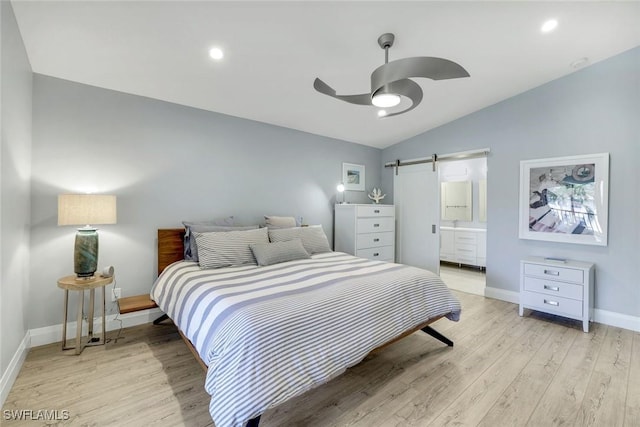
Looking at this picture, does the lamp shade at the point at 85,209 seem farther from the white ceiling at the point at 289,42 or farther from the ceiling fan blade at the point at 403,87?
the ceiling fan blade at the point at 403,87

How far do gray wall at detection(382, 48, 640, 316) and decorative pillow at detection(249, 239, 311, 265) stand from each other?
2.82 meters

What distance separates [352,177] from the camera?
502cm

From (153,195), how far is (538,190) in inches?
179

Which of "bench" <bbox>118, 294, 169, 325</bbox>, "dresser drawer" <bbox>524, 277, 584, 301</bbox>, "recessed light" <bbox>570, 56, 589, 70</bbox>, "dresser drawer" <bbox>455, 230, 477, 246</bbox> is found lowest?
"bench" <bbox>118, 294, 169, 325</bbox>

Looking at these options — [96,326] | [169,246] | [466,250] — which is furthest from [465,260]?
[96,326]

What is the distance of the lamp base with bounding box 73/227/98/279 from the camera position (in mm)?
2414

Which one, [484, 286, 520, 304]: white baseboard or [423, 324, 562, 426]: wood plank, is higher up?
[484, 286, 520, 304]: white baseboard

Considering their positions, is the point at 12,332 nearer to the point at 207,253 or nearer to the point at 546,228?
the point at 207,253

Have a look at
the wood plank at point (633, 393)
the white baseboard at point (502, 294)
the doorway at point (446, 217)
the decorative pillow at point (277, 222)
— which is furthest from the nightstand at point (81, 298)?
the white baseboard at point (502, 294)

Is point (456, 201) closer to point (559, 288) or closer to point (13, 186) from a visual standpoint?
point (559, 288)

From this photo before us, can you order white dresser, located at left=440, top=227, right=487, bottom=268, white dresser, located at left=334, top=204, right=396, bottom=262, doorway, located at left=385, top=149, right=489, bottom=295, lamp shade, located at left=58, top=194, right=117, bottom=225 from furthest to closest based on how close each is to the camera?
white dresser, located at left=440, top=227, right=487, bottom=268 < doorway, located at left=385, top=149, right=489, bottom=295 < white dresser, located at left=334, top=204, right=396, bottom=262 < lamp shade, located at left=58, top=194, right=117, bottom=225

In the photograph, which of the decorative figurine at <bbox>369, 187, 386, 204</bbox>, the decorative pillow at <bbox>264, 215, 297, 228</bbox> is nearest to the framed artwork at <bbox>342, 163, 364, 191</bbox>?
the decorative figurine at <bbox>369, 187, 386, 204</bbox>

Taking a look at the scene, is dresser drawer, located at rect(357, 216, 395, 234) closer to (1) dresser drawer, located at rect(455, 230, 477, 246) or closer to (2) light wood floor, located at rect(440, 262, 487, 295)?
(2) light wood floor, located at rect(440, 262, 487, 295)

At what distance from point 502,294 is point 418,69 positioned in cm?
345
